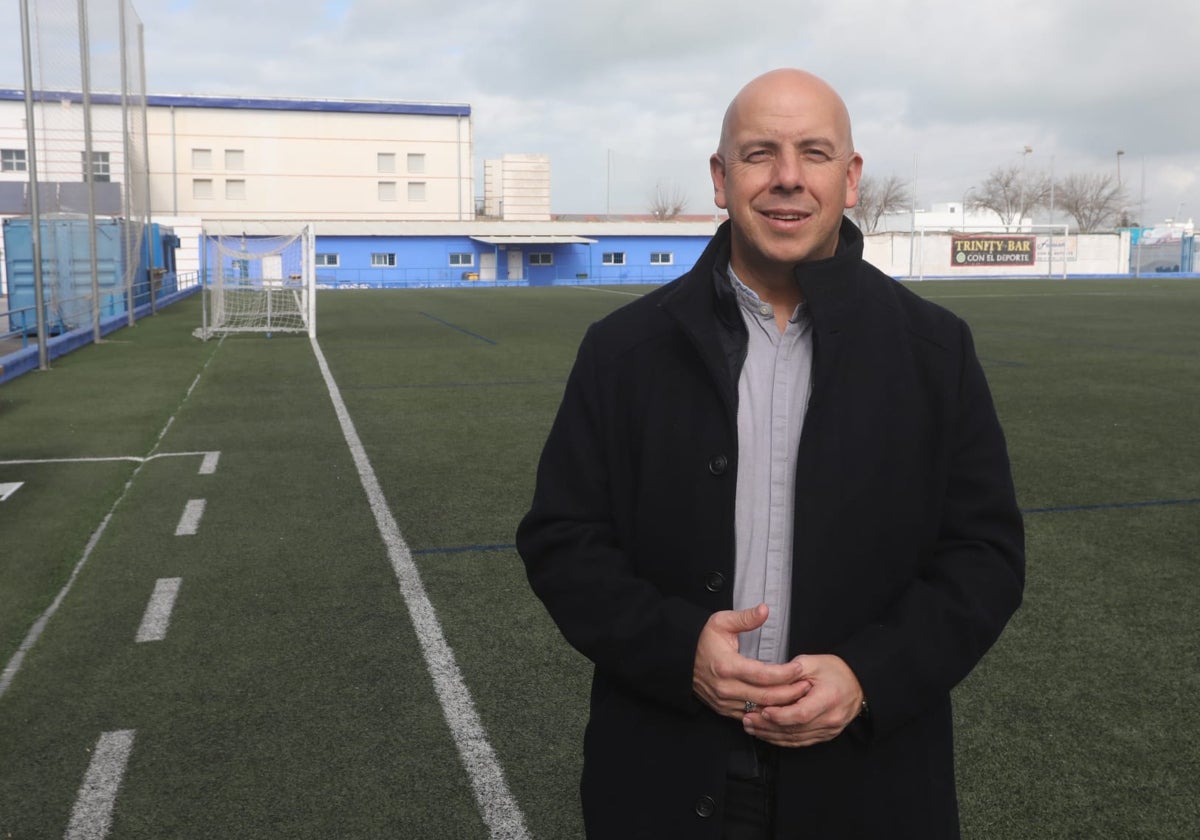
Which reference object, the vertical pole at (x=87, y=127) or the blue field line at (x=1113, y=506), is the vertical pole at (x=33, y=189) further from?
the blue field line at (x=1113, y=506)

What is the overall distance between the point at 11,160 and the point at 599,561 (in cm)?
6419

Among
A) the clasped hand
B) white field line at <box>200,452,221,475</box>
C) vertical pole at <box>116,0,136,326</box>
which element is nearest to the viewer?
the clasped hand

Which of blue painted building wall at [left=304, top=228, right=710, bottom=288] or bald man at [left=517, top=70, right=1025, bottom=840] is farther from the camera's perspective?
blue painted building wall at [left=304, top=228, right=710, bottom=288]

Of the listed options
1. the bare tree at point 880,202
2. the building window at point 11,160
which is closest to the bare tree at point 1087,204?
the bare tree at point 880,202

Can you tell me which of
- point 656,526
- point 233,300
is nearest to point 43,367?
point 233,300

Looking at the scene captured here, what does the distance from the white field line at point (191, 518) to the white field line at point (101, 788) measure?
3195 millimetres

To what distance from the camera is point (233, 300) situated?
3053cm

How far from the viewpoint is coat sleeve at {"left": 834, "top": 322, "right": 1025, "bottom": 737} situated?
1852 millimetres

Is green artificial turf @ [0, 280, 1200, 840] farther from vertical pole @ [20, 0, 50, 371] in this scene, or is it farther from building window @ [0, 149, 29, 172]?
building window @ [0, 149, 29, 172]

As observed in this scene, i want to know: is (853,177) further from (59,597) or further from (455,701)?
(59,597)

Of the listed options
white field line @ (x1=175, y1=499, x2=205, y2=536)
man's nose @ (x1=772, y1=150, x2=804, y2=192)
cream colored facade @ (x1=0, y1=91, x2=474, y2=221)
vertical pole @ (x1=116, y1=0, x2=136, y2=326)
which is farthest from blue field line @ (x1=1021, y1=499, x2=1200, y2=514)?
cream colored facade @ (x1=0, y1=91, x2=474, y2=221)

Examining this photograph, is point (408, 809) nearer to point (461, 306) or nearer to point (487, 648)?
point (487, 648)

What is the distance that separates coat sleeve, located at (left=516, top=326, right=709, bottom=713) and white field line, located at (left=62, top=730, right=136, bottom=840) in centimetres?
239

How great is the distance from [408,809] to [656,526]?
2.26m
